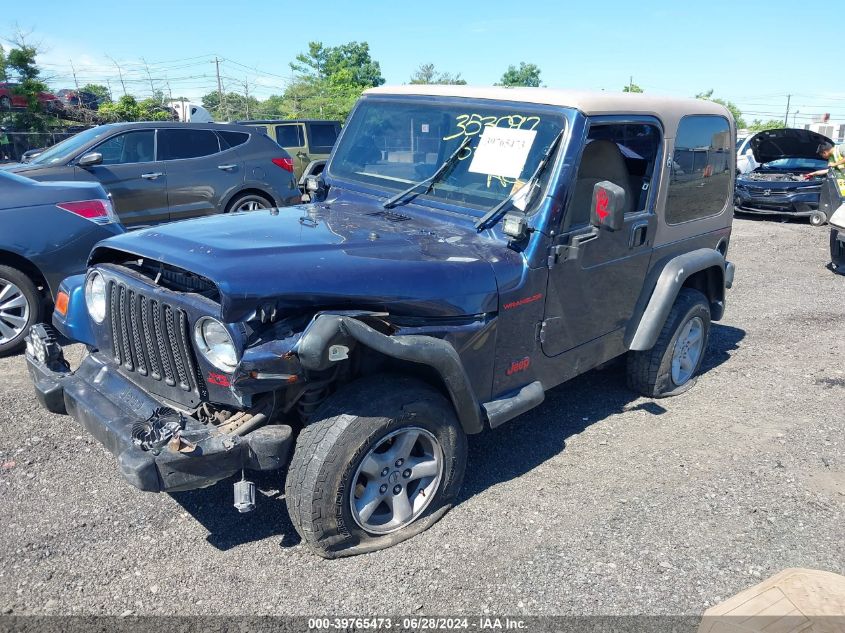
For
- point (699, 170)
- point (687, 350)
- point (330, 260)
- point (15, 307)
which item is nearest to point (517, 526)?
point (330, 260)

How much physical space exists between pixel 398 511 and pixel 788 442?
276 cm

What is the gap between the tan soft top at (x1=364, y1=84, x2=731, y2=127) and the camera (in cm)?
368

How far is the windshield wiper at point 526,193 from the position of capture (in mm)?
3523

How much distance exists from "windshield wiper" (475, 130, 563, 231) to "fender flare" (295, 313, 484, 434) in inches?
32.2

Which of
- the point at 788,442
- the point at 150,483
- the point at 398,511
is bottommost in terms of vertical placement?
the point at 788,442

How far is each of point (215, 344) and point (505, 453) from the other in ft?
6.64

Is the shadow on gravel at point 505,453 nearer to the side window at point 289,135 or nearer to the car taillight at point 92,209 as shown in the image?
the car taillight at point 92,209

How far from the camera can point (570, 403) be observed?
489 centimetres

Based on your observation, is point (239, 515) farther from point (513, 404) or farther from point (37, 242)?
point (37, 242)

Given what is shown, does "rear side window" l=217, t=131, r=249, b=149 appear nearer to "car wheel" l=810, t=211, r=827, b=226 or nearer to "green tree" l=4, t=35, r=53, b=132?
"car wheel" l=810, t=211, r=827, b=226

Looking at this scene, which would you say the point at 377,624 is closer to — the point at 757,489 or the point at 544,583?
the point at 544,583

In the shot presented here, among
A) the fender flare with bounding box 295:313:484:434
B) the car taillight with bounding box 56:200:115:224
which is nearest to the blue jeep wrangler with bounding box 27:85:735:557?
the fender flare with bounding box 295:313:484:434

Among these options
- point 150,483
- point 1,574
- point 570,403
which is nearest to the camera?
point 150,483

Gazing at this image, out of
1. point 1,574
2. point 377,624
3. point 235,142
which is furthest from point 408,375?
point 235,142
